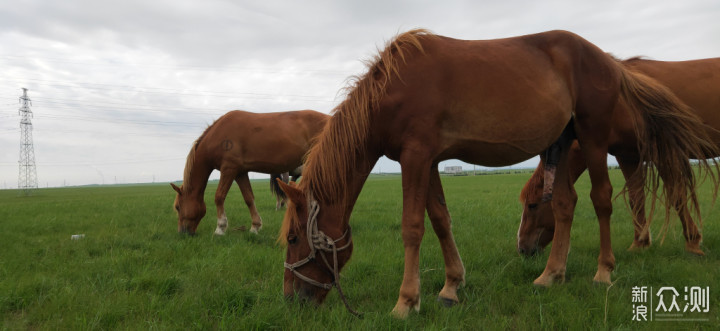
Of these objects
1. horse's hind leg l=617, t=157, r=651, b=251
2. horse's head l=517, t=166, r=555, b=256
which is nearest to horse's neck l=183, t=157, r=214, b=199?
horse's head l=517, t=166, r=555, b=256

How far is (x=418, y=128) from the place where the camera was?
2.73 meters

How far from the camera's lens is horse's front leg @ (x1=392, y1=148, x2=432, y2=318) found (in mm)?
2725

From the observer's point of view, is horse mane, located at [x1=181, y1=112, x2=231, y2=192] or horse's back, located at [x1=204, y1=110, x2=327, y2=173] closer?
horse mane, located at [x1=181, y1=112, x2=231, y2=192]

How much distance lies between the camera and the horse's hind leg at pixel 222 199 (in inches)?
269

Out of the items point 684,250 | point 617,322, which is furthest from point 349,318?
point 684,250

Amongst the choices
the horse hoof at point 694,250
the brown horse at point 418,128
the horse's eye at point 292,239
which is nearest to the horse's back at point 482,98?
the brown horse at point 418,128

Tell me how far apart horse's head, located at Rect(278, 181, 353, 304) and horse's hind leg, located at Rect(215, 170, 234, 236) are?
4.27 metres

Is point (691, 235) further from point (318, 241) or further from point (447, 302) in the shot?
point (318, 241)

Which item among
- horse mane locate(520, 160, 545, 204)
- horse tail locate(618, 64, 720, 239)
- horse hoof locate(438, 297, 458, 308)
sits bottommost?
horse hoof locate(438, 297, 458, 308)

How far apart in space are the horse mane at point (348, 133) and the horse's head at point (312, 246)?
0.13 metres

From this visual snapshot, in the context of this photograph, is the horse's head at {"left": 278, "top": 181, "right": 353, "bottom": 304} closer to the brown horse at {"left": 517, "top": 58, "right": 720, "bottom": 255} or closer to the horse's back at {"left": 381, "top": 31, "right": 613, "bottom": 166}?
the horse's back at {"left": 381, "top": 31, "right": 613, "bottom": 166}

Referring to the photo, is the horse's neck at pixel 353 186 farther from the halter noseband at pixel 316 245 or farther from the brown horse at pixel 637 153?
the brown horse at pixel 637 153

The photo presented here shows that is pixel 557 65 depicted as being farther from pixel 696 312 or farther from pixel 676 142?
pixel 696 312

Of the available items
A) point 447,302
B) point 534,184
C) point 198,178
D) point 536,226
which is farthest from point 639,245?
point 198,178
